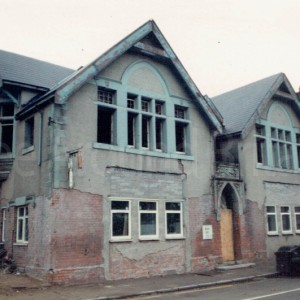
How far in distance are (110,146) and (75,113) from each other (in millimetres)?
1789

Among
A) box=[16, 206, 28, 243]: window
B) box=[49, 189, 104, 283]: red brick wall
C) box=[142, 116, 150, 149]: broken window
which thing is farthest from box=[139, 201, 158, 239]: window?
box=[16, 206, 28, 243]: window

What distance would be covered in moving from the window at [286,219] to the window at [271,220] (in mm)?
578

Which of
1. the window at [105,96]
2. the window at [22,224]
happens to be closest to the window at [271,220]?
the window at [105,96]

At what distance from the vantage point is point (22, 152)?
16.3m

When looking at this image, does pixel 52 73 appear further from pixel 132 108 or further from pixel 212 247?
pixel 212 247

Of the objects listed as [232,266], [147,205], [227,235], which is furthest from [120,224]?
[227,235]

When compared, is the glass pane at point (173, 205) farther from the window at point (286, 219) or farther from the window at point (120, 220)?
the window at point (286, 219)

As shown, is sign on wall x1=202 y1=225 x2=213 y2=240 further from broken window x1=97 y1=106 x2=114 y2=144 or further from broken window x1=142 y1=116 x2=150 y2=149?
broken window x1=97 y1=106 x2=114 y2=144

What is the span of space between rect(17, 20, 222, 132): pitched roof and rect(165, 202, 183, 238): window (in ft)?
13.9

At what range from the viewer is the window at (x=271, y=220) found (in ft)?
68.8

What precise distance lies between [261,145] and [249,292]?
11.0 meters

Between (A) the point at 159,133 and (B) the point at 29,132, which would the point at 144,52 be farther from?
(B) the point at 29,132

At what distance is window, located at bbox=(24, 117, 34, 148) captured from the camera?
1644 cm

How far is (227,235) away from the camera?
1930 centimetres
